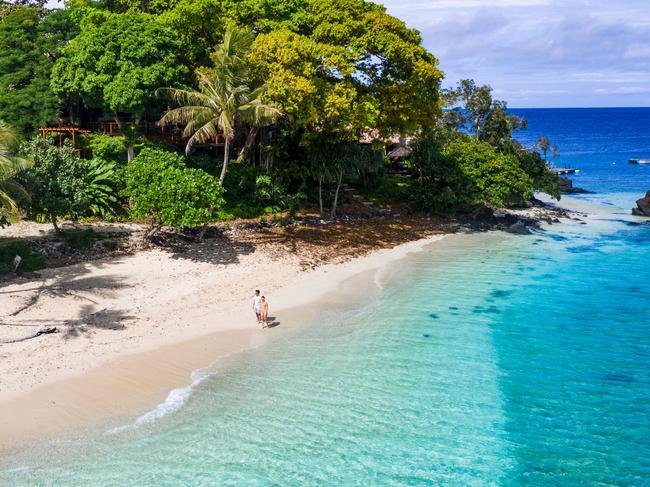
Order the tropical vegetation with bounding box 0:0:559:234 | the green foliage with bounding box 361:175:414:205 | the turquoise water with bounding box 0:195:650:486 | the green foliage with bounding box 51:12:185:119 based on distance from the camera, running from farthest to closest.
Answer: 1. the green foliage with bounding box 361:175:414:205
2. the green foliage with bounding box 51:12:185:119
3. the tropical vegetation with bounding box 0:0:559:234
4. the turquoise water with bounding box 0:195:650:486

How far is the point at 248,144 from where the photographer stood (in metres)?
38.9

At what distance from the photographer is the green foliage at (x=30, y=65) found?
3381 centimetres

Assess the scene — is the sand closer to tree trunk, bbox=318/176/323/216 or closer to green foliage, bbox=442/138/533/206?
tree trunk, bbox=318/176/323/216

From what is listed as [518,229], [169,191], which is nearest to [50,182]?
[169,191]

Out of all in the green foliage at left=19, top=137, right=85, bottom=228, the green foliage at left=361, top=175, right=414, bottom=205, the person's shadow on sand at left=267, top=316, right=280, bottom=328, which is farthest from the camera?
the green foliage at left=361, top=175, right=414, bottom=205

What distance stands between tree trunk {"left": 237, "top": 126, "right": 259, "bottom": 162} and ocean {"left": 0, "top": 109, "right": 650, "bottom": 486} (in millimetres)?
13440

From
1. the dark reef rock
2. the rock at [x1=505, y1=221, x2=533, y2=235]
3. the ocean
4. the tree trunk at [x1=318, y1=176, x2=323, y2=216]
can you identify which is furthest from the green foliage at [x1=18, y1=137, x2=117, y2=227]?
the dark reef rock

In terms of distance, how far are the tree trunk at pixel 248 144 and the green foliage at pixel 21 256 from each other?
16098 mm

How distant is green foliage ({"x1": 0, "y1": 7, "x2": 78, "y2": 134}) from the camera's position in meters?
33.8

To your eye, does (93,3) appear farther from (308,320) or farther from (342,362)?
(342,362)

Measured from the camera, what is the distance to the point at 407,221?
42812mm

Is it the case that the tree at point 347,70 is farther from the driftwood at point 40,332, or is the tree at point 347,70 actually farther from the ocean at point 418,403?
the driftwood at point 40,332

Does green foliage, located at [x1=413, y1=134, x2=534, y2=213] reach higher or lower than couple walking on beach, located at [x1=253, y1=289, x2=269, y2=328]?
higher

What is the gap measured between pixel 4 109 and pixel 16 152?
9.42 metres
